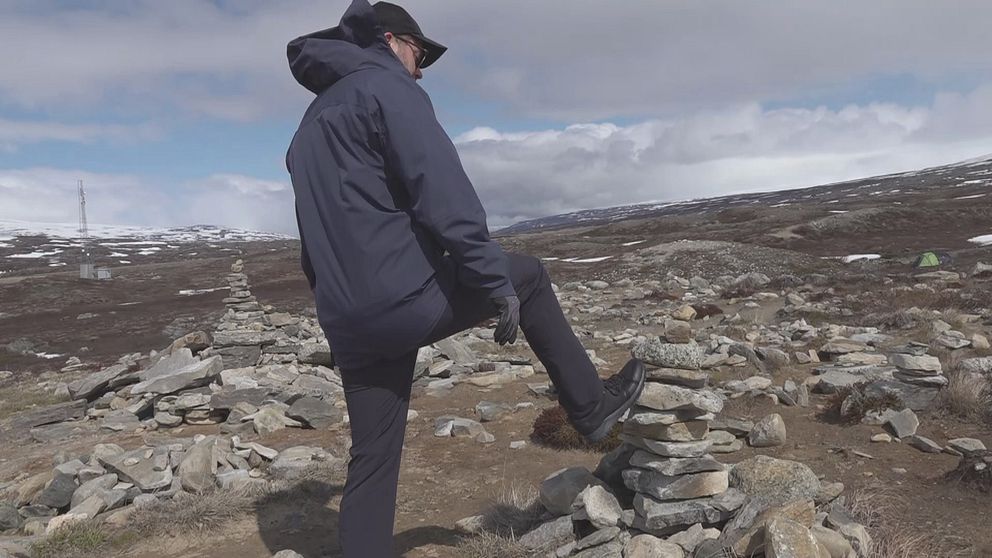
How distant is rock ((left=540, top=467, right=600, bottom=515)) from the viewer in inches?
164

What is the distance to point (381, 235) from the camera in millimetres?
2672

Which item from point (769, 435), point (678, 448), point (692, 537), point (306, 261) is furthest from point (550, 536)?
point (769, 435)

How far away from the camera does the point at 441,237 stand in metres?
2.62

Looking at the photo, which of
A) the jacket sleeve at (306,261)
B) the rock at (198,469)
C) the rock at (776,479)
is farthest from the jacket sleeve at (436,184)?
the rock at (198,469)

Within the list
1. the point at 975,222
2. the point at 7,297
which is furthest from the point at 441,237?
the point at 975,222

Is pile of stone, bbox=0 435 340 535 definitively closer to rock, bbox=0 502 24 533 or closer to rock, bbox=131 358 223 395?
rock, bbox=0 502 24 533

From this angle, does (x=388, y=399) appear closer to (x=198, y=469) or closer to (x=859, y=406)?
(x=198, y=469)

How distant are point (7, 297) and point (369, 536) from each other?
63.3 meters

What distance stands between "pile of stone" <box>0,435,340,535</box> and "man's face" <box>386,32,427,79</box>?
4.09 meters

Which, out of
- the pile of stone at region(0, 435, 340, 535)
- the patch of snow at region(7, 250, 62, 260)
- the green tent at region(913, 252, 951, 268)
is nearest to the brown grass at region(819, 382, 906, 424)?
the pile of stone at region(0, 435, 340, 535)

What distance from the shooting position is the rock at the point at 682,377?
396cm

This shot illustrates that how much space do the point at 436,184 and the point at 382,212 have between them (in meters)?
0.29

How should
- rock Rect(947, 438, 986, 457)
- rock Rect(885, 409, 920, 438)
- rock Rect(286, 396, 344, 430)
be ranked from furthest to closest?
rock Rect(286, 396, 344, 430)
rock Rect(885, 409, 920, 438)
rock Rect(947, 438, 986, 457)

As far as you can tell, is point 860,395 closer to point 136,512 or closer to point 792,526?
point 792,526
